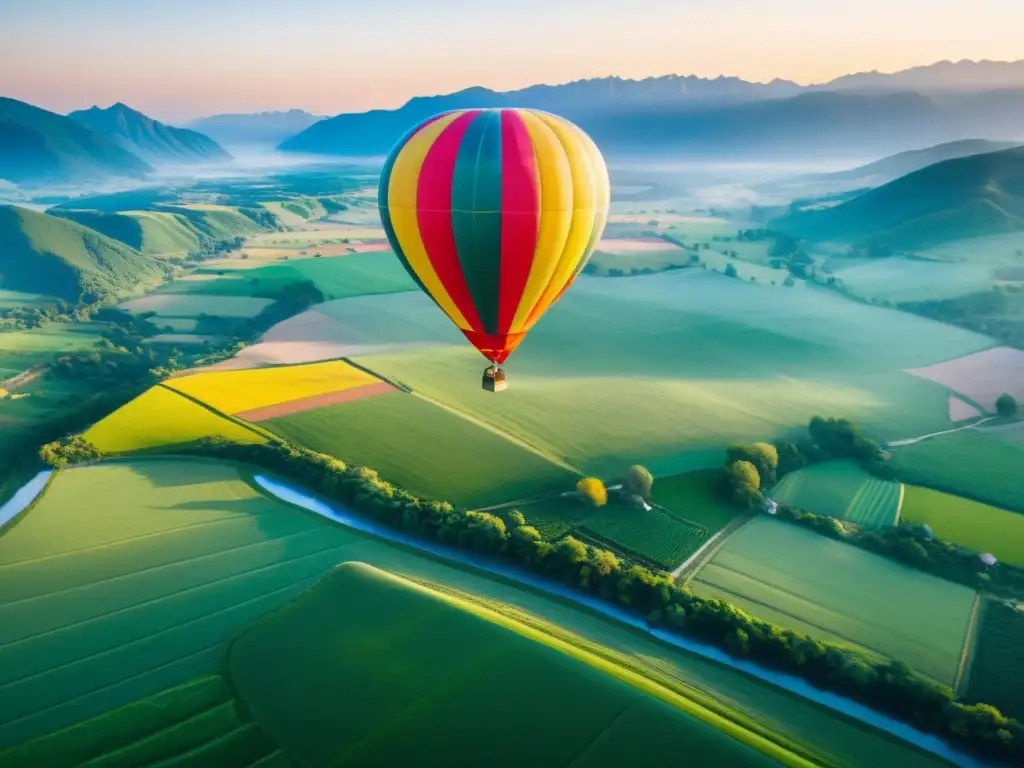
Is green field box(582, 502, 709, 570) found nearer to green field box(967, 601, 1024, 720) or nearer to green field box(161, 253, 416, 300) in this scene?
green field box(967, 601, 1024, 720)

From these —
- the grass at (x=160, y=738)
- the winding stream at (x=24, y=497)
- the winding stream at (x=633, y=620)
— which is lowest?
the winding stream at (x=633, y=620)

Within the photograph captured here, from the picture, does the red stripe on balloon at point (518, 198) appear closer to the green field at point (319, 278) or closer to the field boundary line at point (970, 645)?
the field boundary line at point (970, 645)

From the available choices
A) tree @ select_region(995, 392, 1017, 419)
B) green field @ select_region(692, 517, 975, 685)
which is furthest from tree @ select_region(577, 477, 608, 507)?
tree @ select_region(995, 392, 1017, 419)

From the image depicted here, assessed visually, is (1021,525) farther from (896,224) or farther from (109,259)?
(109,259)

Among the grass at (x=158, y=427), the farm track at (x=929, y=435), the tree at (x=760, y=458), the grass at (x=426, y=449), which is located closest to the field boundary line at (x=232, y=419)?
the grass at (x=158, y=427)

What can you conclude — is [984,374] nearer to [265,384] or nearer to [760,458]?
[760,458]

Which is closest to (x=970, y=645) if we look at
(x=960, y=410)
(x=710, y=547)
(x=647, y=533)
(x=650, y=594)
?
(x=710, y=547)
